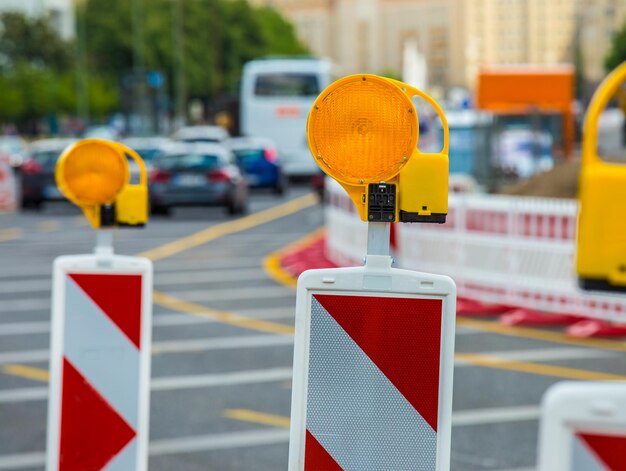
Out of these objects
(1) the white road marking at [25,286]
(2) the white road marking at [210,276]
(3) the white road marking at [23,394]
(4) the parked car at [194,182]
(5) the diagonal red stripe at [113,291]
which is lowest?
(4) the parked car at [194,182]

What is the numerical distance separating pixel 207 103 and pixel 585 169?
104390 millimetres

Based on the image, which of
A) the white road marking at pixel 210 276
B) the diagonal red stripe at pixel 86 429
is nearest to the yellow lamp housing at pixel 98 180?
the diagonal red stripe at pixel 86 429

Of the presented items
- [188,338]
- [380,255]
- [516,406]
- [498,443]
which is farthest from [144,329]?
[188,338]

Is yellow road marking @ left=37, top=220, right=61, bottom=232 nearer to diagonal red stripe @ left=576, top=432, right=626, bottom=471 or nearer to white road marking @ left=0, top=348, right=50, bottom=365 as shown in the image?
white road marking @ left=0, top=348, right=50, bottom=365

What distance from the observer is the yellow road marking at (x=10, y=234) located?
933 inches

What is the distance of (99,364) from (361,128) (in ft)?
5.47

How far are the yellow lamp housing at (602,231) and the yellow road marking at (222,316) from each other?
872 centimetres

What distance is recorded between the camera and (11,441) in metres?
7.98

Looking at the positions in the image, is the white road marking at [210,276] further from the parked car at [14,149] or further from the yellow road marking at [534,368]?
the parked car at [14,149]

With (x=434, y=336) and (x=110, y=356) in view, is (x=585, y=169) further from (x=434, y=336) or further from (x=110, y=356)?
(x=110, y=356)

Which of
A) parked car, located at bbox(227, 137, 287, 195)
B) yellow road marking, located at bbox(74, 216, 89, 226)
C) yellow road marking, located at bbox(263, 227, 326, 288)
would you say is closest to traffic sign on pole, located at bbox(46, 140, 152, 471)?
yellow road marking, located at bbox(263, 227, 326, 288)

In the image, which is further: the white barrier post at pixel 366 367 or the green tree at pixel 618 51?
the green tree at pixel 618 51

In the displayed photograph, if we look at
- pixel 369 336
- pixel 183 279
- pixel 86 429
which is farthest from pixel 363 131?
pixel 183 279

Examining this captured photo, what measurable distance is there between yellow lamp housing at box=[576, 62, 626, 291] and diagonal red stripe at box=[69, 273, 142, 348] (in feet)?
6.18
